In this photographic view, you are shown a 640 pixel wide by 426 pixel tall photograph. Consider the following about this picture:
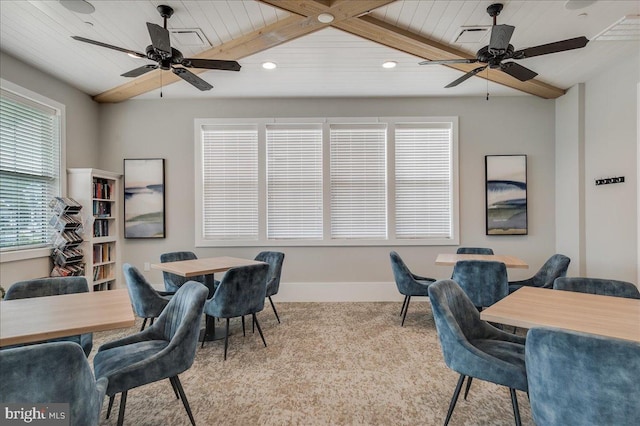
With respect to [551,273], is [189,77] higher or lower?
higher

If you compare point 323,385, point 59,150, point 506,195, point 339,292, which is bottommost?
point 323,385

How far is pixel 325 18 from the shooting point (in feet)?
9.50

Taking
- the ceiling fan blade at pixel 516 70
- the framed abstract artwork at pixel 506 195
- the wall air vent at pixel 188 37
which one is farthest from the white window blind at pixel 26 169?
the framed abstract artwork at pixel 506 195

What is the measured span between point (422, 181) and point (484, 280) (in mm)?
2216

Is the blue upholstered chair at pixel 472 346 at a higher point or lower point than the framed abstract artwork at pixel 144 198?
lower

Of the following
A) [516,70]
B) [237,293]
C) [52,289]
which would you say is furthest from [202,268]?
[516,70]

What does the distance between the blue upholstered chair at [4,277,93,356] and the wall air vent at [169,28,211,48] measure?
2.48 meters

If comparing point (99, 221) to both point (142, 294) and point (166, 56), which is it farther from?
point (166, 56)

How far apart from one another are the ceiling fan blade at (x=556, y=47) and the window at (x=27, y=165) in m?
5.05

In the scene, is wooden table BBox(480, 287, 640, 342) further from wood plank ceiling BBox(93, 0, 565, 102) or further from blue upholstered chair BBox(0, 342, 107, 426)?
wood plank ceiling BBox(93, 0, 565, 102)

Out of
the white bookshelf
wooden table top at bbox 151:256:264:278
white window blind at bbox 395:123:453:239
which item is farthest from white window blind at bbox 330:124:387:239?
the white bookshelf

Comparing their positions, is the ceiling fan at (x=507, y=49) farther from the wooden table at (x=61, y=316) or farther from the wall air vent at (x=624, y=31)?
the wooden table at (x=61, y=316)

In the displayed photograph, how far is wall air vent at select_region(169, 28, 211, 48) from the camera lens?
3218mm

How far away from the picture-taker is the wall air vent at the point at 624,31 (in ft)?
9.65
